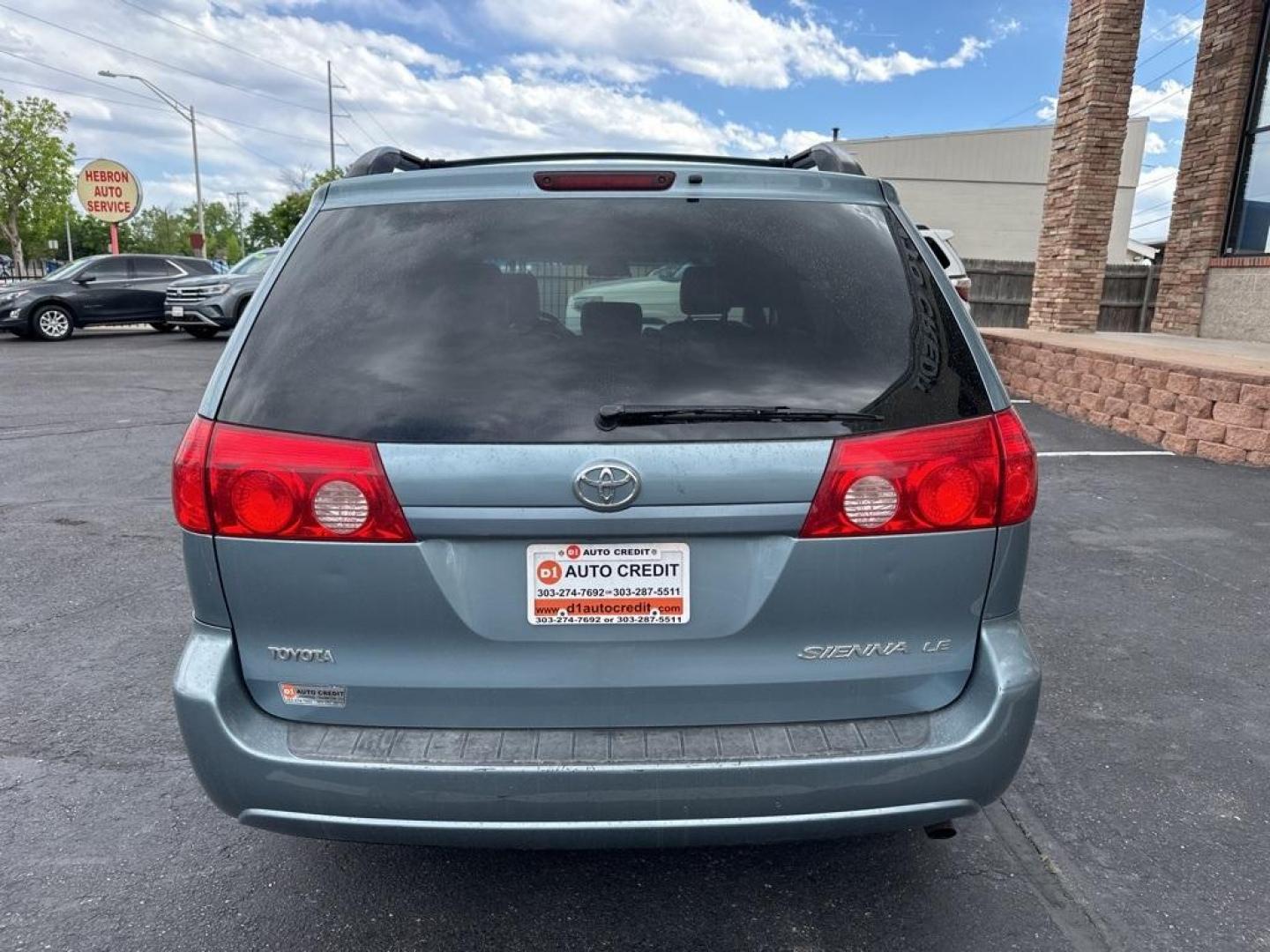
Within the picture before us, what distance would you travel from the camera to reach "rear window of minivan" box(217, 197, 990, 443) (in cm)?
187

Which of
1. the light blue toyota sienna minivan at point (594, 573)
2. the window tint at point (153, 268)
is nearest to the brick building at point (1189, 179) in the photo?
the light blue toyota sienna minivan at point (594, 573)

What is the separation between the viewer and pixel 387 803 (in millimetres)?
1854

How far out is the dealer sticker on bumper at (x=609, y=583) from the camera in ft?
6.01

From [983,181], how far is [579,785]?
38514 mm

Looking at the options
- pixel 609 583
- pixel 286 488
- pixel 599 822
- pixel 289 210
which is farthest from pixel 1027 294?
pixel 289 210

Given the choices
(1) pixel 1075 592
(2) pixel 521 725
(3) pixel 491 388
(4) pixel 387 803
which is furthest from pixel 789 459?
(1) pixel 1075 592

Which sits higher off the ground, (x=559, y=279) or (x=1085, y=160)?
(x=1085, y=160)

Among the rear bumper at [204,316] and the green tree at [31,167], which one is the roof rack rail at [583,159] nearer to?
the rear bumper at [204,316]

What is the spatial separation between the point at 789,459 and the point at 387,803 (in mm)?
1085

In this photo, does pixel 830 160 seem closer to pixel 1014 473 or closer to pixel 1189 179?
pixel 1014 473

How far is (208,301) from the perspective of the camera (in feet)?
57.0

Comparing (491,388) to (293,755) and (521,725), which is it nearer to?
(521,725)

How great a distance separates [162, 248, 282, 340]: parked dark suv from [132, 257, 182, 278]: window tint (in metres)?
1.58

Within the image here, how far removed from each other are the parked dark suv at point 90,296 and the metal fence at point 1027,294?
16884 mm
